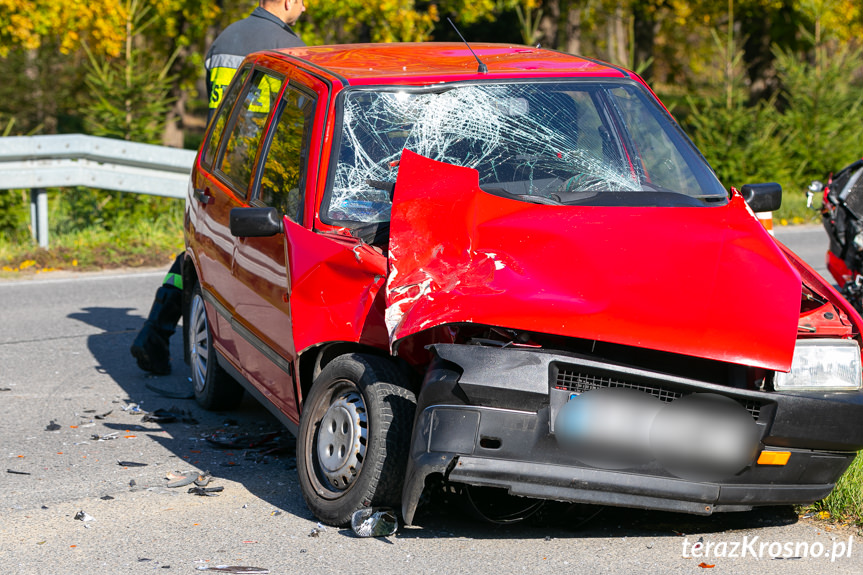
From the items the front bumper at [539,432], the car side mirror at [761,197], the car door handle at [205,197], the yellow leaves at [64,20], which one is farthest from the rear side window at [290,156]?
the yellow leaves at [64,20]

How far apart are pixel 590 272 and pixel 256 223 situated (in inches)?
57.9

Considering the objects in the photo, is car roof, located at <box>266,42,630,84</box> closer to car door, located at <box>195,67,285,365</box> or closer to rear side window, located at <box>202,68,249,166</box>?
car door, located at <box>195,67,285,365</box>

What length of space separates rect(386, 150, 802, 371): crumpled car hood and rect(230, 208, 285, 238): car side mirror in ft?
2.02

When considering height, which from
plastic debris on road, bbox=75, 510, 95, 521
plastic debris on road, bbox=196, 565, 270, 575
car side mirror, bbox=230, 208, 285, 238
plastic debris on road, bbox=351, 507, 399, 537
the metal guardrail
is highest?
car side mirror, bbox=230, 208, 285, 238

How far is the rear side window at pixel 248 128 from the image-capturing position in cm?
550

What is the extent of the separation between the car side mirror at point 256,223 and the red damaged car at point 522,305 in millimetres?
13

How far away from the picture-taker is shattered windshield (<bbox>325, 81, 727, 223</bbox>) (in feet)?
15.6

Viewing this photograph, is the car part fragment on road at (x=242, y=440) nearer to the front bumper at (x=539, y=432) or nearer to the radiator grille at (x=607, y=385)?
the front bumper at (x=539, y=432)

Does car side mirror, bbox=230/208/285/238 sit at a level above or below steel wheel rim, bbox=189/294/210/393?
above

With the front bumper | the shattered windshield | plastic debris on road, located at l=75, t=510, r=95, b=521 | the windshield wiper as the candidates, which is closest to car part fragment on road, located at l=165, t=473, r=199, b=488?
plastic debris on road, located at l=75, t=510, r=95, b=521

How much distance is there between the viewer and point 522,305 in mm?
3809

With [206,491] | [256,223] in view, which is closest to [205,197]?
[256,223]

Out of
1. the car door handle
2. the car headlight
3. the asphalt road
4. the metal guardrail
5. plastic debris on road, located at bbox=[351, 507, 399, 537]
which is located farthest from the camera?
the metal guardrail

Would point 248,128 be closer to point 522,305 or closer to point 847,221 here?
point 522,305
